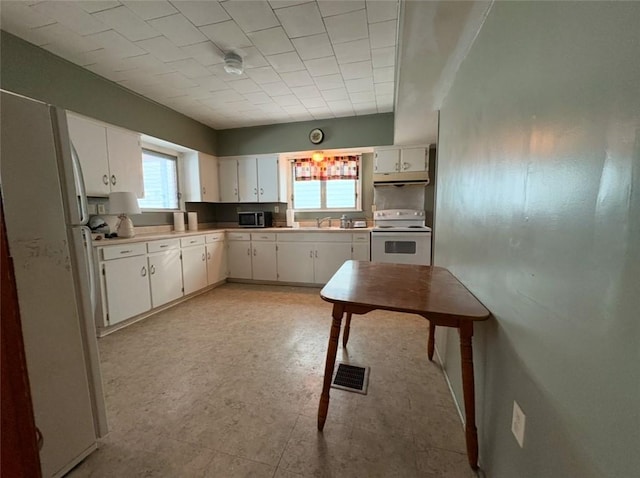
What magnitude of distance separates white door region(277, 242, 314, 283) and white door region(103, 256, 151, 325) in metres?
1.73

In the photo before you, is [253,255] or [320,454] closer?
[320,454]

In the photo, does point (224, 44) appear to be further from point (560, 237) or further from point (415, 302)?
point (560, 237)

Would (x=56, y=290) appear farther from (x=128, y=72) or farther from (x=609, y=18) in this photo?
(x=128, y=72)

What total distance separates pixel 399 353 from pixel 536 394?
1425 millimetres

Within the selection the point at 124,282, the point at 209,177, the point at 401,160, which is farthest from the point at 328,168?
the point at 124,282

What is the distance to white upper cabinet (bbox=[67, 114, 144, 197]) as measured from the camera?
8.25ft

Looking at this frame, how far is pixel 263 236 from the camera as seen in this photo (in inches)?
159

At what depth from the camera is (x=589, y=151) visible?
1.86ft

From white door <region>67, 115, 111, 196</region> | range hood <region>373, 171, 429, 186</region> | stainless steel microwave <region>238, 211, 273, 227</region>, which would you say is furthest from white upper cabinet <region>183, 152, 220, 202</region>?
range hood <region>373, 171, 429, 186</region>

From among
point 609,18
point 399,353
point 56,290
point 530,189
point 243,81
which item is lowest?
point 399,353

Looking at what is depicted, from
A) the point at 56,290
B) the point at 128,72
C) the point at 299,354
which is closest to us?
the point at 56,290

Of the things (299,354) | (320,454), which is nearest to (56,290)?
(320,454)

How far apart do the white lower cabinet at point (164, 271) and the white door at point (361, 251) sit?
2.31 meters

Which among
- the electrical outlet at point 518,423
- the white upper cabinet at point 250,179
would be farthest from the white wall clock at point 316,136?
the electrical outlet at point 518,423
